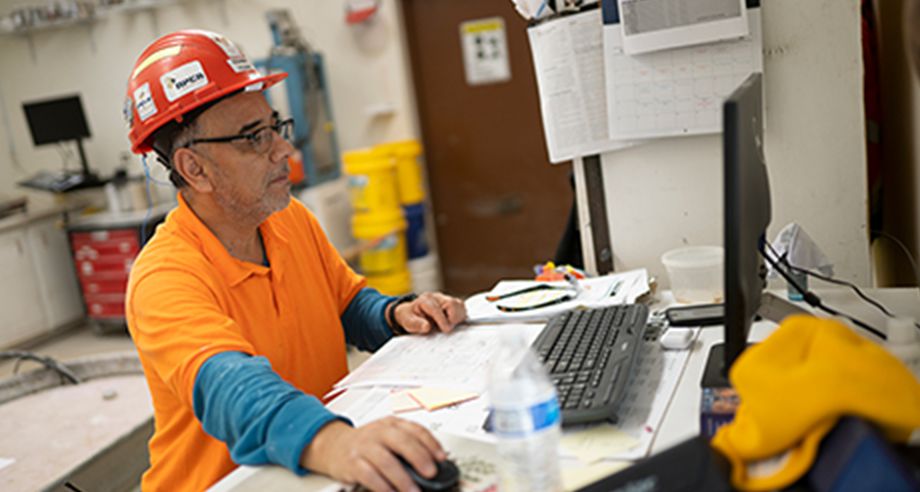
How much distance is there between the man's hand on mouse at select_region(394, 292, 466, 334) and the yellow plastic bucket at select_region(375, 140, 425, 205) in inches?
123

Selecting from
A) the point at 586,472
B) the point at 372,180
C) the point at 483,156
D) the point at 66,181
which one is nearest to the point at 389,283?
the point at 372,180

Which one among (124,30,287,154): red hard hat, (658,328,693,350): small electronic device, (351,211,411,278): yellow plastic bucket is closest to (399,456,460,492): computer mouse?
(658,328,693,350): small electronic device

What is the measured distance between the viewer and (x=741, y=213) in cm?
98

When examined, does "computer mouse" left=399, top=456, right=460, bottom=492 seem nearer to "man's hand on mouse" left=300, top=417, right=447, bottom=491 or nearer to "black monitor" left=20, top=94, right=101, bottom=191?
"man's hand on mouse" left=300, top=417, right=447, bottom=491

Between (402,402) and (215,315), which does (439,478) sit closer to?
(402,402)

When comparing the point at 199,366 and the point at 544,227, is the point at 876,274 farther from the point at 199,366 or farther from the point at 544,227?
the point at 544,227

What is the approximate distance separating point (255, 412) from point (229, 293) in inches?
16.9

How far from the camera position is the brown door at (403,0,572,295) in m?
4.68

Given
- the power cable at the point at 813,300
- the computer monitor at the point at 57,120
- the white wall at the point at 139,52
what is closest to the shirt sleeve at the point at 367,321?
the power cable at the point at 813,300

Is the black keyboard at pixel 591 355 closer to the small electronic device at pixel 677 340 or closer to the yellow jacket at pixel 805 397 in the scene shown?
the small electronic device at pixel 677 340

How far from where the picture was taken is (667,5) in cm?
172

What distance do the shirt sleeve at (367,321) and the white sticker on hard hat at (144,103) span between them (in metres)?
0.60

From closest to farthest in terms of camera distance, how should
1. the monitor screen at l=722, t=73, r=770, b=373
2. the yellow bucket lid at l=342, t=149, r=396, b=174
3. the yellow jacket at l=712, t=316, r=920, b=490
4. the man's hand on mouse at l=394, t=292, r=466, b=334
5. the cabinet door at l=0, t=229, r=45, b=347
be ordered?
the yellow jacket at l=712, t=316, r=920, b=490, the monitor screen at l=722, t=73, r=770, b=373, the man's hand on mouse at l=394, t=292, r=466, b=334, the yellow bucket lid at l=342, t=149, r=396, b=174, the cabinet door at l=0, t=229, r=45, b=347

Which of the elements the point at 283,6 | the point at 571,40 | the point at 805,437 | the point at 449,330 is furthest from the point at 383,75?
the point at 805,437
